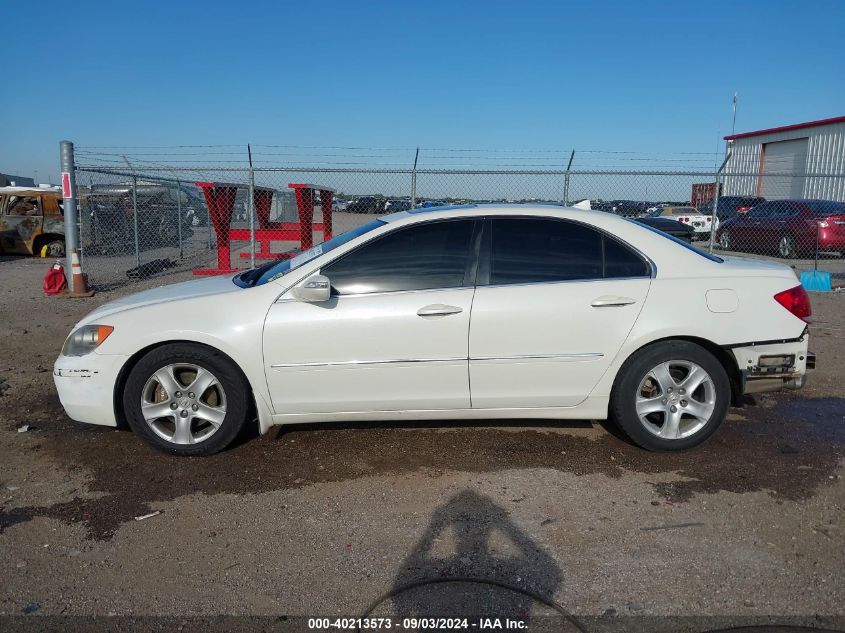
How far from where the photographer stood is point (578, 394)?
4.43 m

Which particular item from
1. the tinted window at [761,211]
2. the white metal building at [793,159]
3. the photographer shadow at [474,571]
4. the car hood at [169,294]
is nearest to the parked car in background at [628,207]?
the tinted window at [761,211]

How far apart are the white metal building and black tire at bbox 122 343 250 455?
24.0 m

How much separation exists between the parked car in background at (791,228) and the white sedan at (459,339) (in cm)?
1276

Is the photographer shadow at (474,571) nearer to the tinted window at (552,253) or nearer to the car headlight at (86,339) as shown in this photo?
the tinted window at (552,253)

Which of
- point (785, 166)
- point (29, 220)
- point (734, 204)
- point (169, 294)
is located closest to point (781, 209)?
point (734, 204)

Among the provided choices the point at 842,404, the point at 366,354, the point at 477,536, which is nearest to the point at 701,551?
the point at 477,536

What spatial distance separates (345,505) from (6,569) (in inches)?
64.2

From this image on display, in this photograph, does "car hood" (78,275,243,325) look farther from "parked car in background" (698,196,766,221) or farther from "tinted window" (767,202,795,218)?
"parked car in background" (698,196,766,221)

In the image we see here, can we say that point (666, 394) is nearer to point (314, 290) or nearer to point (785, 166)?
point (314, 290)

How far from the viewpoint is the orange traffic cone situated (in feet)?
34.8

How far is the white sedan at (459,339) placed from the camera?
427cm

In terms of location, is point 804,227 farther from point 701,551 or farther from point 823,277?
point 701,551

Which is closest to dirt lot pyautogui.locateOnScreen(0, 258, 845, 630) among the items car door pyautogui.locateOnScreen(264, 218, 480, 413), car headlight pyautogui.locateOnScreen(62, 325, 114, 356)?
car door pyautogui.locateOnScreen(264, 218, 480, 413)

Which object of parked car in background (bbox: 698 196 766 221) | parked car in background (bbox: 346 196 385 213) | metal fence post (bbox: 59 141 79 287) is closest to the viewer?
metal fence post (bbox: 59 141 79 287)
